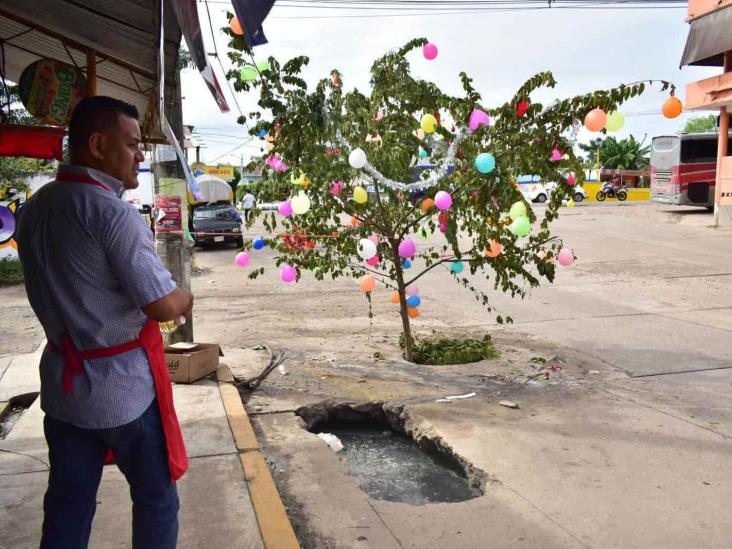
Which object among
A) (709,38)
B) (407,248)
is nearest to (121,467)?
(407,248)

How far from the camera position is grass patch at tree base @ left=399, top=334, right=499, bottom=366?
24.4 ft

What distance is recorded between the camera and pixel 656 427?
16.7 ft

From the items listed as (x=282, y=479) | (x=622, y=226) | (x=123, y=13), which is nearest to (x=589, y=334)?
(x=282, y=479)

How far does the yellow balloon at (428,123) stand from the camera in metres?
6.39

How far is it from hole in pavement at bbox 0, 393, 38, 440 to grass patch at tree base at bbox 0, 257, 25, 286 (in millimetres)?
9450

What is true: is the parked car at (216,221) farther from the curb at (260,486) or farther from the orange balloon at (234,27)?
the curb at (260,486)

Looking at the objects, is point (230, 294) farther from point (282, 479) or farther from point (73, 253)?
point (73, 253)

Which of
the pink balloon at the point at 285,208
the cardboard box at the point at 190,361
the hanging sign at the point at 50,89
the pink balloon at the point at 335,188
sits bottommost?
the cardboard box at the point at 190,361

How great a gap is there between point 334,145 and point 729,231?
1767cm

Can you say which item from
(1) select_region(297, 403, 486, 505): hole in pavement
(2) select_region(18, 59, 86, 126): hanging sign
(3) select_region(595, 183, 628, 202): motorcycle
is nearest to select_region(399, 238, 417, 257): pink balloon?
(1) select_region(297, 403, 486, 505): hole in pavement

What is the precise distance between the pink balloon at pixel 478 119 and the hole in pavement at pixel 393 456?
2.62 metres

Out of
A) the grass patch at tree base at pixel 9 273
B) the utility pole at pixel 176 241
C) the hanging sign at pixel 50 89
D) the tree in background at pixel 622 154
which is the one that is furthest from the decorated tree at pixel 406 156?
the tree in background at pixel 622 154

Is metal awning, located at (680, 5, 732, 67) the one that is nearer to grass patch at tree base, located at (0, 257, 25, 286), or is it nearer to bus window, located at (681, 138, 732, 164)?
bus window, located at (681, 138, 732, 164)

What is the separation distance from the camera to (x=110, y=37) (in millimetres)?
5434
